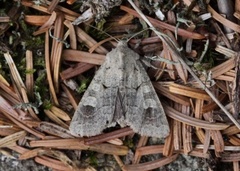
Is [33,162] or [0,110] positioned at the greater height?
[0,110]

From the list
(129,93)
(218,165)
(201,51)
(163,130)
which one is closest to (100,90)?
(129,93)

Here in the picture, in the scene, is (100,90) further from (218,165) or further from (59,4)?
(218,165)

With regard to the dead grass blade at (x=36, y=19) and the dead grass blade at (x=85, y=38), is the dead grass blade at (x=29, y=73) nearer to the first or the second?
the dead grass blade at (x=36, y=19)

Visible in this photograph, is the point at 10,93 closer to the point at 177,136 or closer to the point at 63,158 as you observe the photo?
the point at 63,158

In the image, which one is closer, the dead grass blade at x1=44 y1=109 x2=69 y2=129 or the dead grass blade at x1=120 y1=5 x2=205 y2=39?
the dead grass blade at x1=120 y1=5 x2=205 y2=39

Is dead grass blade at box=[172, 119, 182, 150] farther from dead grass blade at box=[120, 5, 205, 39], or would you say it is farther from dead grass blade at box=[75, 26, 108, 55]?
dead grass blade at box=[75, 26, 108, 55]

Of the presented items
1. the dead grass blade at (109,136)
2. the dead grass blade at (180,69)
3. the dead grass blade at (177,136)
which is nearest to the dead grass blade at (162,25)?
the dead grass blade at (180,69)

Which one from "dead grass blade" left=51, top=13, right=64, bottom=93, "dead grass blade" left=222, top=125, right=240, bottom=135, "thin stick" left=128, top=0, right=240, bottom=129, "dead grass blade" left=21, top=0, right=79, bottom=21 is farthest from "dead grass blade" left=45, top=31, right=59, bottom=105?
"dead grass blade" left=222, top=125, right=240, bottom=135
